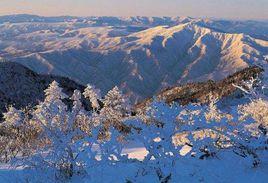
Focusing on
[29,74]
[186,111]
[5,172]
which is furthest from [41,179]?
[29,74]

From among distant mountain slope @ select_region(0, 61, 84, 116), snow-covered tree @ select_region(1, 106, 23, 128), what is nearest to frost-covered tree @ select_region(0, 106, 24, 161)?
snow-covered tree @ select_region(1, 106, 23, 128)

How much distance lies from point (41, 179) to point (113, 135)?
1416 mm

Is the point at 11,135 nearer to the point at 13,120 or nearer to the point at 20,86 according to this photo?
the point at 13,120

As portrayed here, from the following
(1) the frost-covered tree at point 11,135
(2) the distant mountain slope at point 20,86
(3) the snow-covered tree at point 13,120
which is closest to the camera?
(1) the frost-covered tree at point 11,135

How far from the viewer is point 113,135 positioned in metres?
8.12

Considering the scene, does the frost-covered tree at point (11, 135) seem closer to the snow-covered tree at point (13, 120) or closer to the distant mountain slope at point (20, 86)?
the snow-covered tree at point (13, 120)

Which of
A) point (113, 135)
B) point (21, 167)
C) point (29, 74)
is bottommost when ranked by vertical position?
point (29, 74)

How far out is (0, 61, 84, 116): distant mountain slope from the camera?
4228 centimetres

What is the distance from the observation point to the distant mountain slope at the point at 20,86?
42275 mm

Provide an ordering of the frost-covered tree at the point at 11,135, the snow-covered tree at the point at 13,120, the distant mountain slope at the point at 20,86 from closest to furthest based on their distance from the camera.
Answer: the frost-covered tree at the point at 11,135 → the snow-covered tree at the point at 13,120 → the distant mountain slope at the point at 20,86

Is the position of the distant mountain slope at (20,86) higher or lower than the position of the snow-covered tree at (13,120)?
lower

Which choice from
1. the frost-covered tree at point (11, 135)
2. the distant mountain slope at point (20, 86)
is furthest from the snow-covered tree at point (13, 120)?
the distant mountain slope at point (20, 86)

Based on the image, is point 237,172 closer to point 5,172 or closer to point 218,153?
point 218,153

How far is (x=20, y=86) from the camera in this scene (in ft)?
150
